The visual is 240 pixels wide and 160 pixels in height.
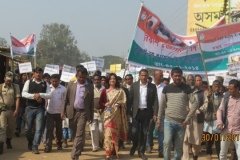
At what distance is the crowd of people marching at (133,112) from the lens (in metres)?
8.23

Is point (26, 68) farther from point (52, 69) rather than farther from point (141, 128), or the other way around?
point (141, 128)

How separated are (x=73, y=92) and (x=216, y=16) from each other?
27.2 meters

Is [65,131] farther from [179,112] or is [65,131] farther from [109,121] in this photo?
[179,112]

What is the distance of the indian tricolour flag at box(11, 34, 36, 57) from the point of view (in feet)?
57.1

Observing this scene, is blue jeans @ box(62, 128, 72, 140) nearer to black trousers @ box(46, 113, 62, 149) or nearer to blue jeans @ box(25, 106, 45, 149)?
black trousers @ box(46, 113, 62, 149)

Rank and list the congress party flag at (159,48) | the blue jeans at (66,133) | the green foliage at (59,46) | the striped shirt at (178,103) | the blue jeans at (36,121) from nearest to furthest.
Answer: the striped shirt at (178,103)
the congress party flag at (159,48)
the blue jeans at (36,121)
the blue jeans at (66,133)
the green foliage at (59,46)

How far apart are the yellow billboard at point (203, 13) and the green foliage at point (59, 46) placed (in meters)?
67.3

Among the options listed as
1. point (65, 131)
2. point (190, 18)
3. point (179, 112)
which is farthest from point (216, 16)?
point (179, 112)

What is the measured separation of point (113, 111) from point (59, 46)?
103m

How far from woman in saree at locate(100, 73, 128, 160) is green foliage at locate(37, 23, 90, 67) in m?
91.9

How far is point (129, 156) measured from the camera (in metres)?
10.3

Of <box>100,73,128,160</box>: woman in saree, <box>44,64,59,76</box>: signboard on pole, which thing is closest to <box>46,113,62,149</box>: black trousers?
<box>100,73,128,160</box>: woman in saree

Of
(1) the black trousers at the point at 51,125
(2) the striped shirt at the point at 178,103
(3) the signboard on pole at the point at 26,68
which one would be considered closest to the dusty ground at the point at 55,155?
(1) the black trousers at the point at 51,125

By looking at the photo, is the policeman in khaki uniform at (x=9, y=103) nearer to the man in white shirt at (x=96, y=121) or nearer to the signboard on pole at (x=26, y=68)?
the man in white shirt at (x=96, y=121)
